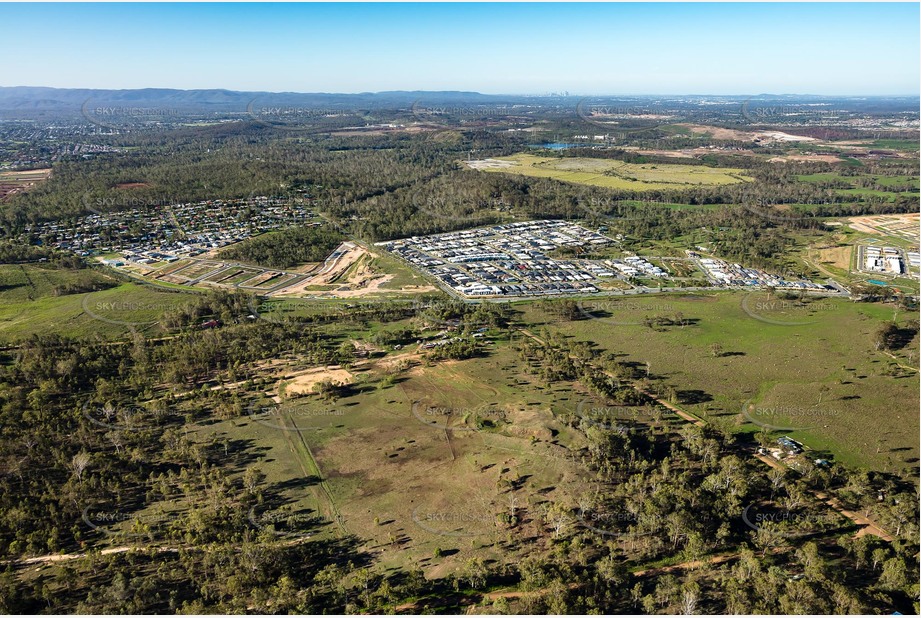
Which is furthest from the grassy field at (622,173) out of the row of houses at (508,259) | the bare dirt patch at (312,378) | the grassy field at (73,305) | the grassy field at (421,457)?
the grassy field at (73,305)

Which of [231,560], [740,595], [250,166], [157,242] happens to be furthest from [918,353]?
[250,166]

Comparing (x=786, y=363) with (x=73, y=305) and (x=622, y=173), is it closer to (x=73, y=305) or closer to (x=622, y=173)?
(x=73, y=305)

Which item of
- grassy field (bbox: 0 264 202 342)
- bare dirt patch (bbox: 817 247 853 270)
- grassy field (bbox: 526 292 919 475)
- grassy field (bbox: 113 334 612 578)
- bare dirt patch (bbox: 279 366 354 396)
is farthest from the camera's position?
bare dirt patch (bbox: 817 247 853 270)

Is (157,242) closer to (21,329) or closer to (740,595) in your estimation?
(21,329)

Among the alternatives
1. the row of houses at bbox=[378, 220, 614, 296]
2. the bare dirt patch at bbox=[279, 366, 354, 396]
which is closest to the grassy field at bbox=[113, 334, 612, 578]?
the bare dirt patch at bbox=[279, 366, 354, 396]

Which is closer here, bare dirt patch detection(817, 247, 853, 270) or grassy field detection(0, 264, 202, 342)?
grassy field detection(0, 264, 202, 342)

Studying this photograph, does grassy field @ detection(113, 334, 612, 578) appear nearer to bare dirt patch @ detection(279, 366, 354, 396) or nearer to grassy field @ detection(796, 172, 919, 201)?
bare dirt patch @ detection(279, 366, 354, 396)
